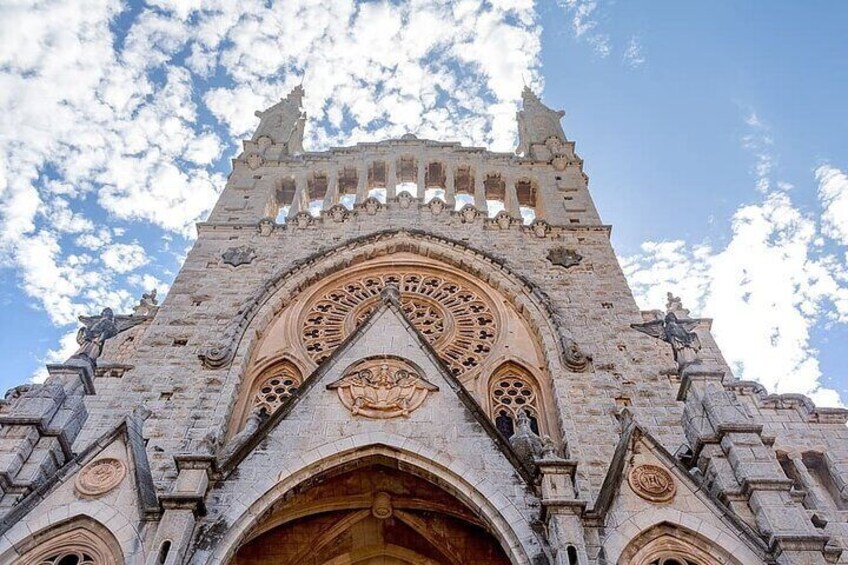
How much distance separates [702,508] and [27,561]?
29.9 feet

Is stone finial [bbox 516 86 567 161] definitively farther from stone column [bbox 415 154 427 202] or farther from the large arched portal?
the large arched portal

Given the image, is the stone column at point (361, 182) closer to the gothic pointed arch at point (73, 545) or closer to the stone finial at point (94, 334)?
the stone finial at point (94, 334)

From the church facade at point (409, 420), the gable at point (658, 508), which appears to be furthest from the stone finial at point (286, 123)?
the gable at point (658, 508)

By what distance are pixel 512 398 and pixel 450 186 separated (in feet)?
28.1

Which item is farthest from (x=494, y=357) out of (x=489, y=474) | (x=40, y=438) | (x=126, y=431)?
(x=40, y=438)

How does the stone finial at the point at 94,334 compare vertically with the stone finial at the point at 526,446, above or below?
above

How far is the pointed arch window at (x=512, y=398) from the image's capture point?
1370cm

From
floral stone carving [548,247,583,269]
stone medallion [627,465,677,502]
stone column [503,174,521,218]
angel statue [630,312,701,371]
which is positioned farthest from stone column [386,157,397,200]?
stone medallion [627,465,677,502]

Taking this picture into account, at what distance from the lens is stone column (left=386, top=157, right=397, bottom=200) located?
2053 centimetres

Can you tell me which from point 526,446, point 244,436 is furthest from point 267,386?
point 526,446

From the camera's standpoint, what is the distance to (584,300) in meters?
16.0

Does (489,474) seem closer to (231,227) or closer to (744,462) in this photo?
(744,462)

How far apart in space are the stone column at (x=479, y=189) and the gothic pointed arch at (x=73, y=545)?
494 inches

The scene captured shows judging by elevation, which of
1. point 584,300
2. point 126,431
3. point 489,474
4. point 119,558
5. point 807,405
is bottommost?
point 119,558
